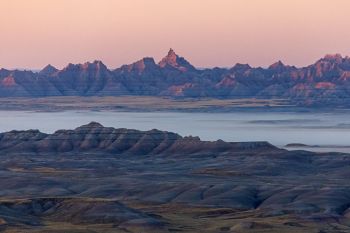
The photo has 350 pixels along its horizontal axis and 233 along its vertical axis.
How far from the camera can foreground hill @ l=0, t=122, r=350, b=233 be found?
10244 cm

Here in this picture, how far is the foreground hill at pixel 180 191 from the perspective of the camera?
102 m

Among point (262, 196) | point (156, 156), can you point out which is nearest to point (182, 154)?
point (156, 156)

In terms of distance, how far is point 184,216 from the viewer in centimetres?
11156

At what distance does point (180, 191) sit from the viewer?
132m

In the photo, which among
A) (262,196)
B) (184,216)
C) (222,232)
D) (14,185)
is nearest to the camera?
(222,232)

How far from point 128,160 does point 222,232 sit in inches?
3637

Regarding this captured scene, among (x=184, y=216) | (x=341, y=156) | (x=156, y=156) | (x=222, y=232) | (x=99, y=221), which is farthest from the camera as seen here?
(x=156, y=156)

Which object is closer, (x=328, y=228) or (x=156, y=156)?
(x=328, y=228)

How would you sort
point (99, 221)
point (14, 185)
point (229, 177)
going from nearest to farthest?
point (99, 221), point (14, 185), point (229, 177)

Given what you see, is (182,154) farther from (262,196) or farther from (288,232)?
(288,232)

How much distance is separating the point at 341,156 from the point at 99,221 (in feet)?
277

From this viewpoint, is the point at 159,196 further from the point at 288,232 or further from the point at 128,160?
the point at 128,160

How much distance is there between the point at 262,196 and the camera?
12744cm

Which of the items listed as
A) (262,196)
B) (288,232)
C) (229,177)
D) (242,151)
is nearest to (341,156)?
(242,151)
